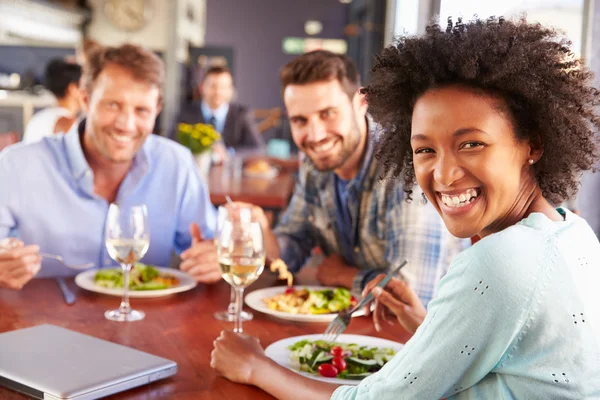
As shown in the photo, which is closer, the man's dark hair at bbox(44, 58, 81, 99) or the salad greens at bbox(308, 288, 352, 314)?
the salad greens at bbox(308, 288, 352, 314)

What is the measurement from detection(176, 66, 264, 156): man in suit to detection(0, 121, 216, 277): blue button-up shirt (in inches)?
170

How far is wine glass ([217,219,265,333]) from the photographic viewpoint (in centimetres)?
147

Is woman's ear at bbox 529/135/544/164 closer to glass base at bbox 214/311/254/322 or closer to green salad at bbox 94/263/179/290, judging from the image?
glass base at bbox 214/311/254/322

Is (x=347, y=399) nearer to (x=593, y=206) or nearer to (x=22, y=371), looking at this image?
(x=22, y=371)

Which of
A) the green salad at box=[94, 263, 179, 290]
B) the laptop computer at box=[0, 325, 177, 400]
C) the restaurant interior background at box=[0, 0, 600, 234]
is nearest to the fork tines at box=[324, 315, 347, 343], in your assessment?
the laptop computer at box=[0, 325, 177, 400]

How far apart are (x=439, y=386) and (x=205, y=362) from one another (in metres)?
A: 0.52

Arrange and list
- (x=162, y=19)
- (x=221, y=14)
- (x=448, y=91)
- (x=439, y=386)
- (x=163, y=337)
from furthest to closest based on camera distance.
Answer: (x=221, y=14) < (x=162, y=19) < (x=163, y=337) < (x=448, y=91) < (x=439, y=386)

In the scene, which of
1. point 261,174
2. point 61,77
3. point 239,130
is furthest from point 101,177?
point 239,130

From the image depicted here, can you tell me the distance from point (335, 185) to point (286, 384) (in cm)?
136

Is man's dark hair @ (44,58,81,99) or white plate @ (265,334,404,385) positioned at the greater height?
man's dark hair @ (44,58,81,99)

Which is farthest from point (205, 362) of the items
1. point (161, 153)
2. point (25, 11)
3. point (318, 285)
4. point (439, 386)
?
point (25, 11)

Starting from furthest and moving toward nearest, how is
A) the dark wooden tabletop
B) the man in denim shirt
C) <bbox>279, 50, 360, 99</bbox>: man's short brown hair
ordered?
1. the dark wooden tabletop
2. <bbox>279, 50, 360, 99</bbox>: man's short brown hair
3. the man in denim shirt

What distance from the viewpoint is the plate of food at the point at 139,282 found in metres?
1.76

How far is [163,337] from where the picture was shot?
143 centimetres
